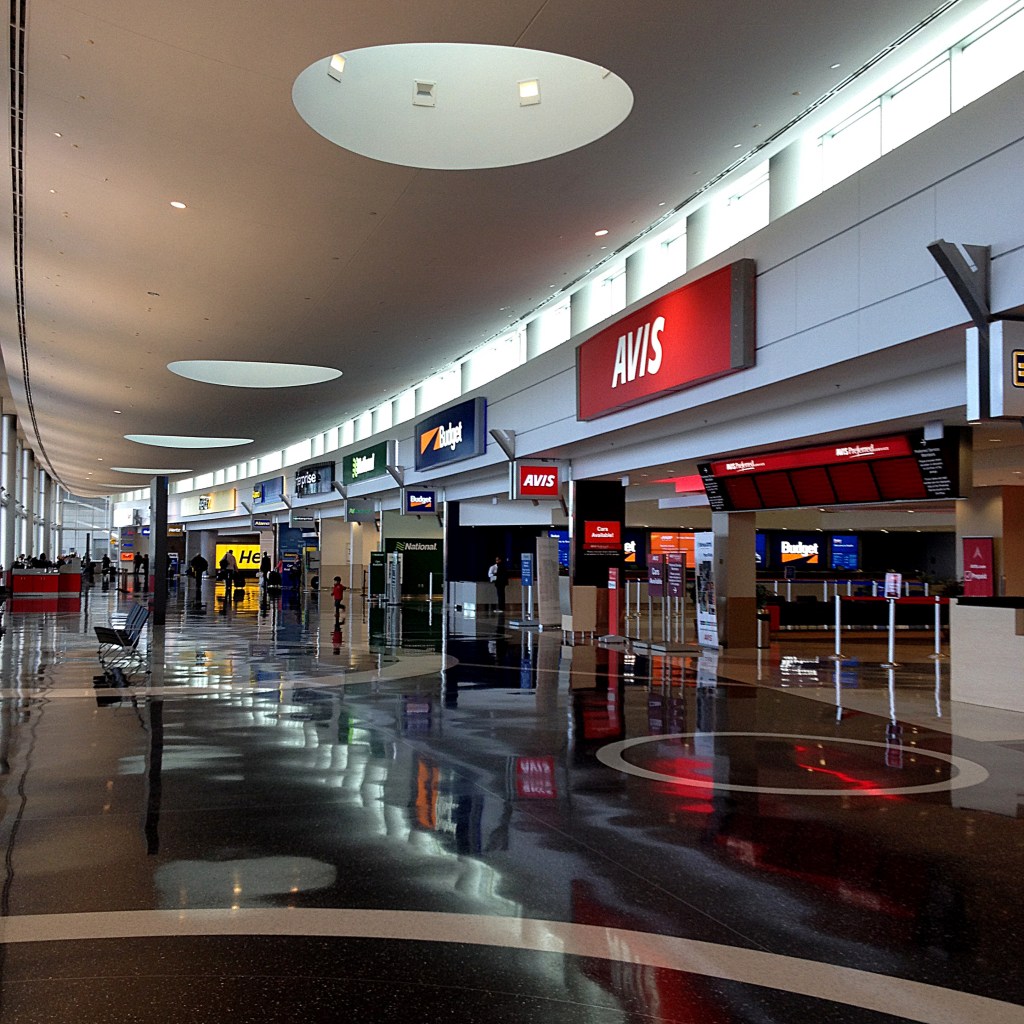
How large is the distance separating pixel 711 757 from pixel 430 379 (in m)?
21.9

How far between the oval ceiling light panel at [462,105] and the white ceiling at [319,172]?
0.23 metres

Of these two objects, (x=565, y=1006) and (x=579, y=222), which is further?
(x=579, y=222)

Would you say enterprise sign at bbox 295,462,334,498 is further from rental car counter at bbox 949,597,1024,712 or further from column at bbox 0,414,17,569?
rental car counter at bbox 949,597,1024,712

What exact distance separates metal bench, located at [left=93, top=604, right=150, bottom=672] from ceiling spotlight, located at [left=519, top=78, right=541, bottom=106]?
8522mm

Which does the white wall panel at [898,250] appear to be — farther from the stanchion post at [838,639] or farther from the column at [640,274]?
the stanchion post at [838,639]

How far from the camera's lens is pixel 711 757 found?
827 centimetres

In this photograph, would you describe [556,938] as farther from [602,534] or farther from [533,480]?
[602,534]

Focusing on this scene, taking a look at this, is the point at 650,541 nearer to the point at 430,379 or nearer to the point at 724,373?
the point at 430,379

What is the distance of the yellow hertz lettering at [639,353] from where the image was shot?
14.8 metres

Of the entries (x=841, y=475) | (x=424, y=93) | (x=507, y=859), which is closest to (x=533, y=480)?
(x=841, y=475)

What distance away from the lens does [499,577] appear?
32656 mm

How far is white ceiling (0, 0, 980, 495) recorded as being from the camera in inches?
324

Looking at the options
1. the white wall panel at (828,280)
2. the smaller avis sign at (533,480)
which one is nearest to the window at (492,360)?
the smaller avis sign at (533,480)

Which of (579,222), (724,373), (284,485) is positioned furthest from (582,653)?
(284,485)
